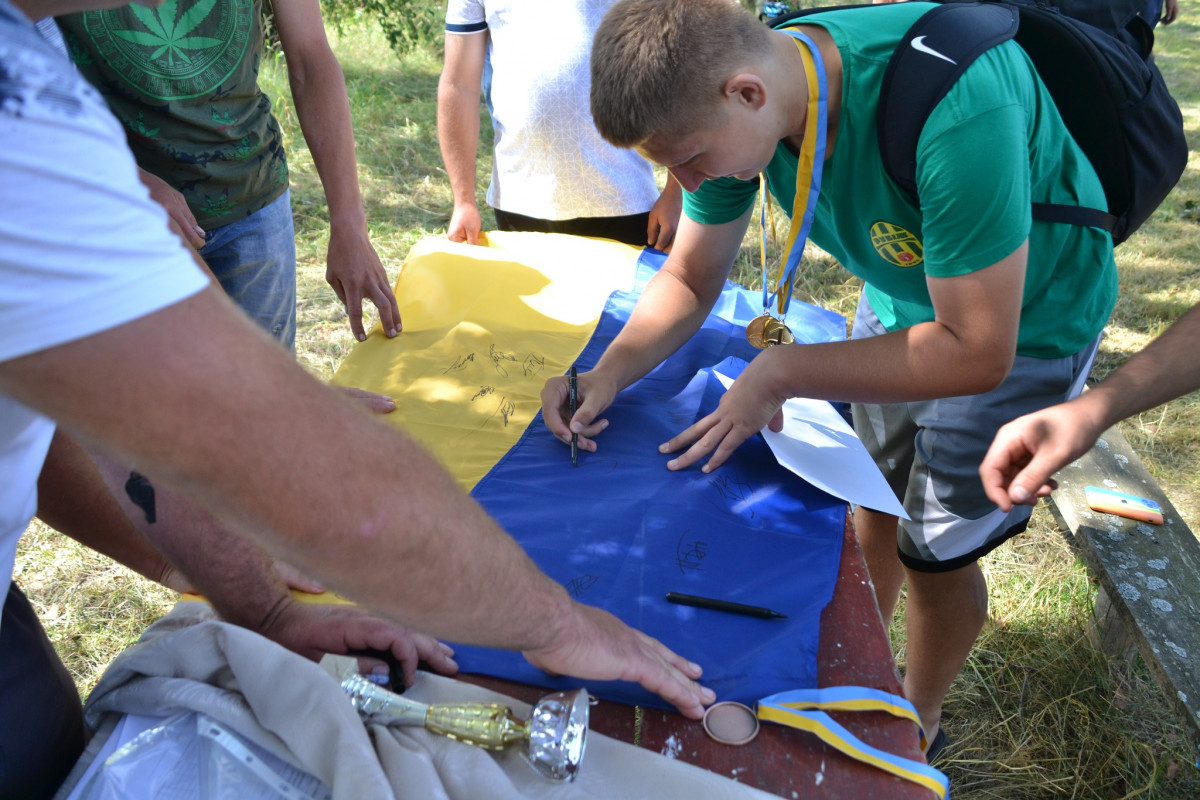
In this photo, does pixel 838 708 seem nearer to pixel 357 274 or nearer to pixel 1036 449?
pixel 1036 449

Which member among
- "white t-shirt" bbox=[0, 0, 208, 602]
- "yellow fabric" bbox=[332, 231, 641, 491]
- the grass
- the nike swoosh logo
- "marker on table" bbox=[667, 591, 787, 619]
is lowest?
the grass

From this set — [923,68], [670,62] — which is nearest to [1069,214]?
[923,68]

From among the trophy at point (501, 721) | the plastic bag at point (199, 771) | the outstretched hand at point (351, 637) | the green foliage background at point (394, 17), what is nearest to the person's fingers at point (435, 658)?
the outstretched hand at point (351, 637)

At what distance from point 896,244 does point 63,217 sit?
135cm

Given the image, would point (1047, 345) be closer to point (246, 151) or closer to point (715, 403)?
point (715, 403)

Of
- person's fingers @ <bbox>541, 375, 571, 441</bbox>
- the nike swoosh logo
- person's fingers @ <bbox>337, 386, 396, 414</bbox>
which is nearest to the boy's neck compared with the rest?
the nike swoosh logo

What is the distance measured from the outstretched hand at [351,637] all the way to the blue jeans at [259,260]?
1.12 metres

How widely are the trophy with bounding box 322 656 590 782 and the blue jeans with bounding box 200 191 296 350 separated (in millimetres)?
1372

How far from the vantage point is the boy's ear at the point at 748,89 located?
1.34 m

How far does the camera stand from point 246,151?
216 centimetres

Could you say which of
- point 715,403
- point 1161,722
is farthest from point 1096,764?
point 715,403

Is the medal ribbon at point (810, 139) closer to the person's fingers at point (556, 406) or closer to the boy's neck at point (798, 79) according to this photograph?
the boy's neck at point (798, 79)

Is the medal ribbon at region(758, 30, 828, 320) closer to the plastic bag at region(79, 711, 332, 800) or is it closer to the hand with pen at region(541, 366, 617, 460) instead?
the hand with pen at region(541, 366, 617, 460)

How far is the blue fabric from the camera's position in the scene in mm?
1264
